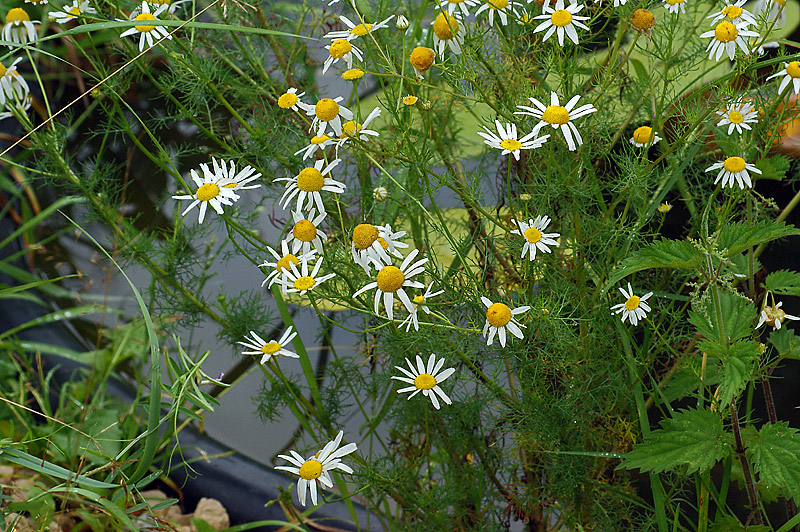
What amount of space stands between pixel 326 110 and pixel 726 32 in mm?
328

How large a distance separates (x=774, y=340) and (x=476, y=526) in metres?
0.38

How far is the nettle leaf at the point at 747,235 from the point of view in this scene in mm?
472

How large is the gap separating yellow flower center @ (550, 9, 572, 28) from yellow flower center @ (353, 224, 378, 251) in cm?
23

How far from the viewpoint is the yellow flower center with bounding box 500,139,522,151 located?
547mm

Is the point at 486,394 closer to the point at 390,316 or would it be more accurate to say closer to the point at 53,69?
the point at 390,316

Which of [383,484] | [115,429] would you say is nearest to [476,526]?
[383,484]

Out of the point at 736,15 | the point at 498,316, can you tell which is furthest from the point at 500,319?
the point at 736,15

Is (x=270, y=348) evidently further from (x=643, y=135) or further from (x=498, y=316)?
(x=643, y=135)

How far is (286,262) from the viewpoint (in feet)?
1.93

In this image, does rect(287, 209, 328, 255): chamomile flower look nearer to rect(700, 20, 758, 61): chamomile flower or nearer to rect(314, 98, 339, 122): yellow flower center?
rect(314, 98, 339, 122): yellow flower center

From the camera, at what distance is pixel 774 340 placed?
1.96ft

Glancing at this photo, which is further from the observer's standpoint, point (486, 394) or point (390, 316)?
point (486, 394)

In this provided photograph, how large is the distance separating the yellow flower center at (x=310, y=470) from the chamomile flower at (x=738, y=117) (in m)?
0.45

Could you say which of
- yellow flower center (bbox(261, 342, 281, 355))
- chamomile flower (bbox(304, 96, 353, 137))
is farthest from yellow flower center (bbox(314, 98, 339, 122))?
yellow flower center (bbox(261, 342, 281, 355))
